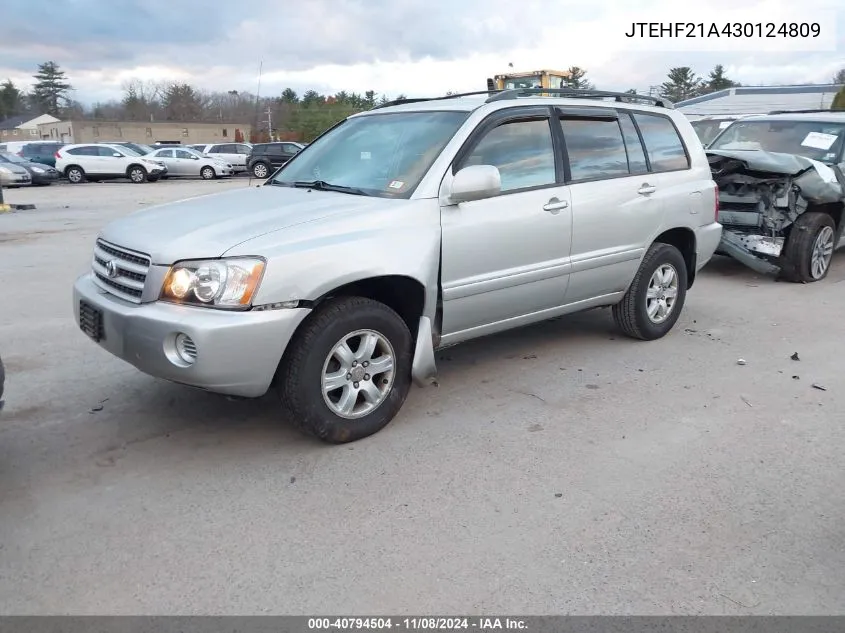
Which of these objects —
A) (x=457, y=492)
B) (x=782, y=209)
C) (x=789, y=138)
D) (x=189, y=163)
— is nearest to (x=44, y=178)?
(x=189, y=163)

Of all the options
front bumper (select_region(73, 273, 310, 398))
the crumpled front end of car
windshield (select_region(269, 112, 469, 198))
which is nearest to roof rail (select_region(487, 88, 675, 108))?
windshield (select_region(269, 112, 469, 198))

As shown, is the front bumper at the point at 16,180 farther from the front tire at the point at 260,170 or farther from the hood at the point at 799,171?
the hood at the point at 799,171

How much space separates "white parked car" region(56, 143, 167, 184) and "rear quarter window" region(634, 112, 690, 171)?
24855mm

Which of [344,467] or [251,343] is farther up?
[251,343]

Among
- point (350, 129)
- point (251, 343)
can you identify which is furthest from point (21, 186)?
point (251, 343)

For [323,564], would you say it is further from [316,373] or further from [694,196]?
[694,196]

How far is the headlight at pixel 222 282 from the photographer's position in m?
3.38

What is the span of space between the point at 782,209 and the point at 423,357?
5.62 meters

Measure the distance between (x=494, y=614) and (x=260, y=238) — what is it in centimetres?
202

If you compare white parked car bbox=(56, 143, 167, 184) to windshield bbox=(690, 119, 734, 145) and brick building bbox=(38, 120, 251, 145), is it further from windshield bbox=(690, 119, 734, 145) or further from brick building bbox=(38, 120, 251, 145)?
brick building bbox=(38, 120, 251, 145)

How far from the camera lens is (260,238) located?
3.49 m

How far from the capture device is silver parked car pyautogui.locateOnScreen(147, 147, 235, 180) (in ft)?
95.9

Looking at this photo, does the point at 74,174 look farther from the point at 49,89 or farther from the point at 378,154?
the point at 49,89

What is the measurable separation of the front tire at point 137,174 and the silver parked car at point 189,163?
79.3 inches
